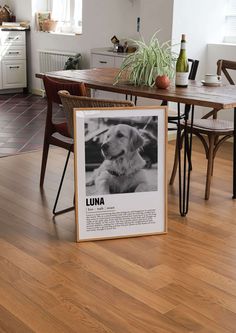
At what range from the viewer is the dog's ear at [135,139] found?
285cm

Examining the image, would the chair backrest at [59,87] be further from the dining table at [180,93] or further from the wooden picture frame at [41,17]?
the wooden picture frame at [41,17]

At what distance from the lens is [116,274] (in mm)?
2529

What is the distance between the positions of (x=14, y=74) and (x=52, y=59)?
709 millimetres

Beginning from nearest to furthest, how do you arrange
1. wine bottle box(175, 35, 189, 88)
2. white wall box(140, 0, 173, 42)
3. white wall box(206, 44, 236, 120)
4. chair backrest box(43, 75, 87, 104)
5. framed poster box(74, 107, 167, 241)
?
framed poster box(74, 107, 167, 241)
chair backrest box(43, 75, 87, 104)
wine bottle box(175, 35, 189, 88)
white wall box(140, 0, 173, 42)
white wall box(206, 44, 236, 120)

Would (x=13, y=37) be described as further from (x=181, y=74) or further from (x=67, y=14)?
(x=181, y=74)

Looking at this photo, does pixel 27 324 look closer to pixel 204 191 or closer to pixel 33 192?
pixel 33 192

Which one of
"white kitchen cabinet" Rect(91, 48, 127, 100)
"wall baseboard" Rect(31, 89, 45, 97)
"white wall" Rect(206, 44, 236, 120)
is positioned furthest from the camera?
"wall baseboard" Rect(31, 89, 45, 97)

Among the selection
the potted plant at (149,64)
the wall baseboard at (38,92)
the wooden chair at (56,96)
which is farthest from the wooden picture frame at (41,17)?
the potted plant at (149,64)

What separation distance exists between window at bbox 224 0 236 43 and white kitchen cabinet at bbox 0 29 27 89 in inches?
131

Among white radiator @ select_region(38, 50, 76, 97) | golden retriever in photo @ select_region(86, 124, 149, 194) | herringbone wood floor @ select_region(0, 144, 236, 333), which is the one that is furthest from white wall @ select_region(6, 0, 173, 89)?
golden retriever in photo @ select_region(86, 124, 149, 194)

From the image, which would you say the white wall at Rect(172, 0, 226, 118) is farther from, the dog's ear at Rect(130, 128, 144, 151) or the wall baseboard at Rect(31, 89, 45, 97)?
the wall baseboard at Rect(31, 89, 45, 97)

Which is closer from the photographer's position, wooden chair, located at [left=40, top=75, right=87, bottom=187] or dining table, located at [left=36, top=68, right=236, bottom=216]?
dining table, located at [left=36, top=68, right=236, bottom=216]

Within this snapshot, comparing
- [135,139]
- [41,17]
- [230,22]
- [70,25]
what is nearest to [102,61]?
[230,22]

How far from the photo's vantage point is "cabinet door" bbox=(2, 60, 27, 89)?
24.8ft
